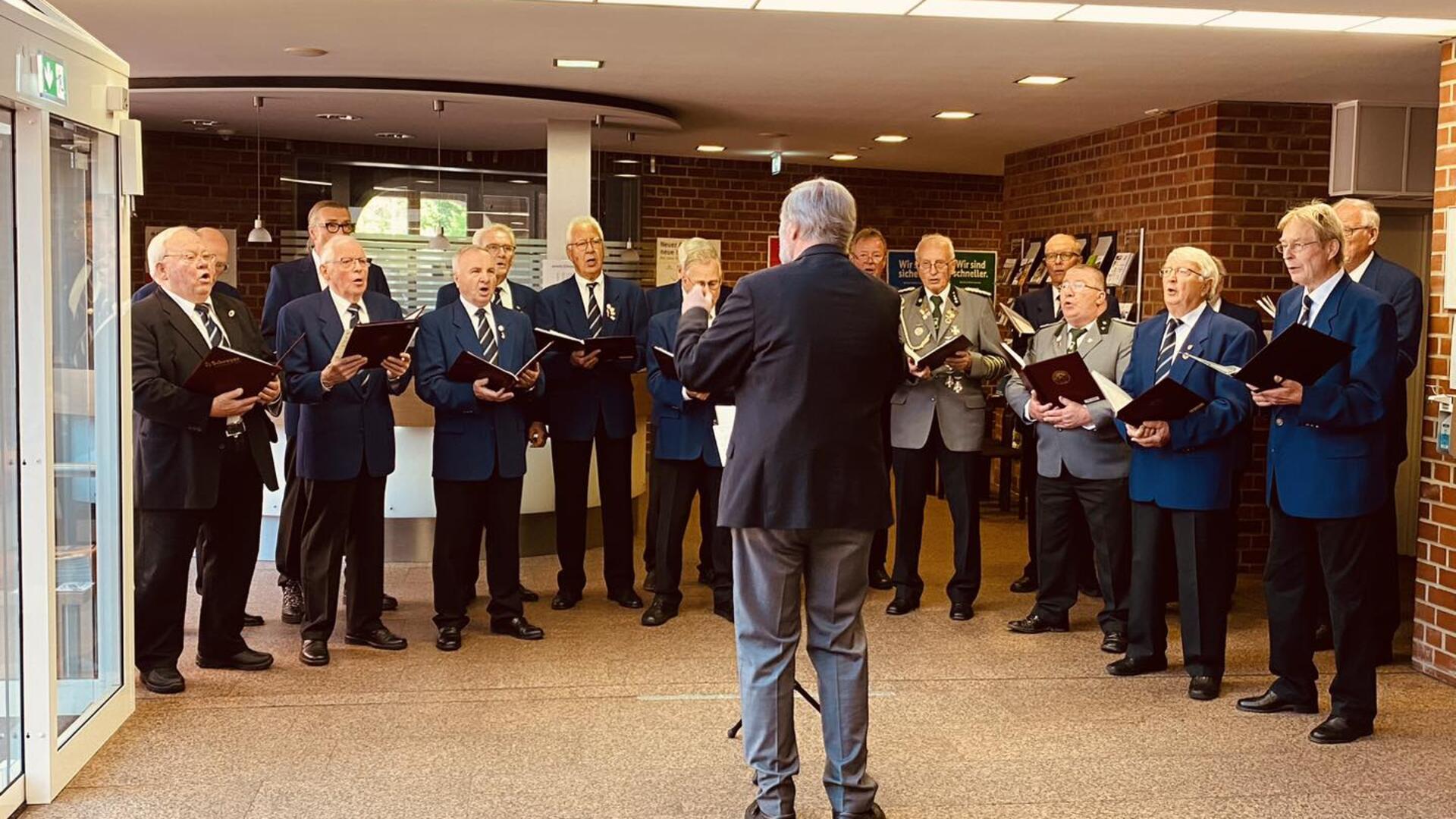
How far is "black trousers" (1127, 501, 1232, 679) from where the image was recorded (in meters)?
5.24

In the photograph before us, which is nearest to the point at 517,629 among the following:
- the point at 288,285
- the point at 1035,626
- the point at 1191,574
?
the point at 288,285

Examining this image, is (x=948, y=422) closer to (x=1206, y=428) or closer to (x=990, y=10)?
(x=1206, y=428)

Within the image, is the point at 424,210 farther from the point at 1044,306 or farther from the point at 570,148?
the point at 1044,306

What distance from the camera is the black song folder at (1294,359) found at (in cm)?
445

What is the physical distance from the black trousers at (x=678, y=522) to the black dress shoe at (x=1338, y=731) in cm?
252

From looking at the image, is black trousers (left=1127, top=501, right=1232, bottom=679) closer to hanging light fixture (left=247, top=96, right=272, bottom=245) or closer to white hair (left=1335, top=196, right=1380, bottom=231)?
white hair (left=1335, top=196, right=1380, bottom=231)

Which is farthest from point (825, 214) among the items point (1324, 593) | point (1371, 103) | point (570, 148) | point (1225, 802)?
point (570, 148)

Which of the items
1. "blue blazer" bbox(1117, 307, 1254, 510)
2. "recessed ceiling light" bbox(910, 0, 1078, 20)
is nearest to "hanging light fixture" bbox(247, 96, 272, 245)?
"recessed ceiling light" bbox(910, 0, 1078, 20)

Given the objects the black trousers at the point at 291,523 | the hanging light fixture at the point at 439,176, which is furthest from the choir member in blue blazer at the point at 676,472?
the hanging light fixture at the point at 439,176

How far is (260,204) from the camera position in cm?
1142

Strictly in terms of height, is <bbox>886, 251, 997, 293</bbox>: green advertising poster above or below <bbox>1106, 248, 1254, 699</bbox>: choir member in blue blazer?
above

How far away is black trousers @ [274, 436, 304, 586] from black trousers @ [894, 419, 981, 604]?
2.56 m

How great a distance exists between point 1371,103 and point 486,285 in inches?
203

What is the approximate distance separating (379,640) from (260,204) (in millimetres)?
6529
